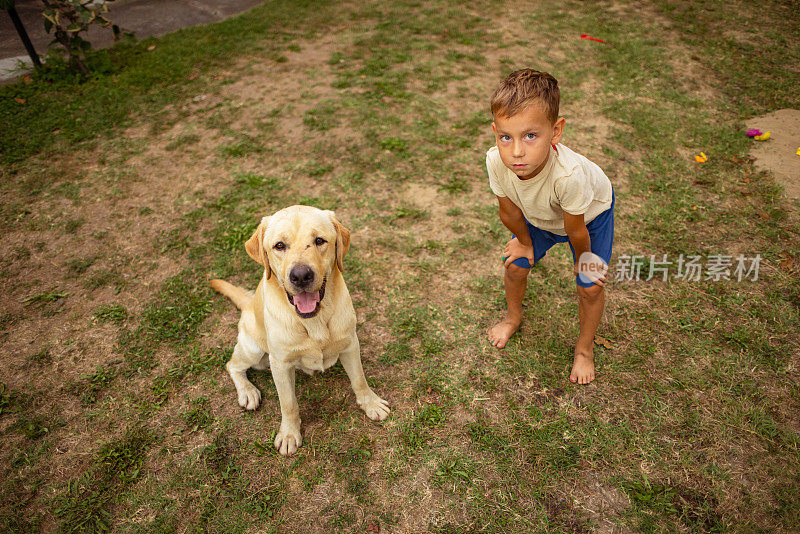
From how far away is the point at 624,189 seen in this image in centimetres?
480

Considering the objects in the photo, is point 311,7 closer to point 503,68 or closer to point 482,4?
point 482,4

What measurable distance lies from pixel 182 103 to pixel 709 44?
29.1 ft

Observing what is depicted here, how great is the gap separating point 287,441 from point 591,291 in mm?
2299

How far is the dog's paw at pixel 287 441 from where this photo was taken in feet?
9.43

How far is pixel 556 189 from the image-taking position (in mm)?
2553

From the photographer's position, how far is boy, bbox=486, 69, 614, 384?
2344 millimetres

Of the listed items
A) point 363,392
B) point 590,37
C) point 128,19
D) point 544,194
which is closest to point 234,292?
point 363,392

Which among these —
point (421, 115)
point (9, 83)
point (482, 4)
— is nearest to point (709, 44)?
point (482, 4)

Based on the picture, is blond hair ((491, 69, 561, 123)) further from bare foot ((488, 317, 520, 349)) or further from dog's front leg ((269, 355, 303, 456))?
dog's front leg ((269, 355, 303, 456))

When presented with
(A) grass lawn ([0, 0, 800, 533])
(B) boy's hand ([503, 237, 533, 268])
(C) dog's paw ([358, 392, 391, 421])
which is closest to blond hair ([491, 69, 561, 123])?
(B) boy's hand ([503, 237, 533, 268])

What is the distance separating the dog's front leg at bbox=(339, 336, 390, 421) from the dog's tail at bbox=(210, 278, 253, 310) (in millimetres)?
1133

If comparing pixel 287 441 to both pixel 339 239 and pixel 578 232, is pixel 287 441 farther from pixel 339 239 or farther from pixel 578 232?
pixel 578 232

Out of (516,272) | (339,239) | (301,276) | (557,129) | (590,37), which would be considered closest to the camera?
(301,276)

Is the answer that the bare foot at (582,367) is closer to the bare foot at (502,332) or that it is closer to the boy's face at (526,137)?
the bare foot at (502,332)
